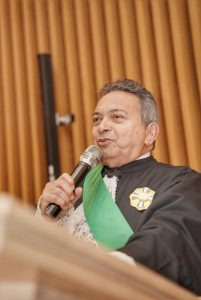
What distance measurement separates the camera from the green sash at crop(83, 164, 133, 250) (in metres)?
1.32

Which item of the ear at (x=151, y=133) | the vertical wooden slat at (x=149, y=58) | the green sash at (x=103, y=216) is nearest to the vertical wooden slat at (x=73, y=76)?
the vertical wooden slat at (x=149, y=58)

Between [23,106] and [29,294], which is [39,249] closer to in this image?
[29,294]

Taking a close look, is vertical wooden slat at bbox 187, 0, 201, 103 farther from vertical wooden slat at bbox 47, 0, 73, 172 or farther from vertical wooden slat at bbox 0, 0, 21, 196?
Answer: vertical wooden slat at bbox 0, 0, 21, 196

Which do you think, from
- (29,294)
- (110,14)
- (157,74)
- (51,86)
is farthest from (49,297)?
(110,14)

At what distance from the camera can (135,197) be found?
1.48m

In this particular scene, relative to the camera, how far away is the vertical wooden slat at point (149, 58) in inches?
84.6

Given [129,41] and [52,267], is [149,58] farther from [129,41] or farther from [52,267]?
[52,267]

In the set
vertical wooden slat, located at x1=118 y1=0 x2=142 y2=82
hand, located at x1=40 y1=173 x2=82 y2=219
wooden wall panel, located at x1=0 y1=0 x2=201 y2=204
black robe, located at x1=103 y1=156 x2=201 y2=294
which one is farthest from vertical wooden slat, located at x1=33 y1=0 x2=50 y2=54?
hand, located at x1=40 y1=173 x2=82 y2=219

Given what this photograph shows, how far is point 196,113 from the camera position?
2.13 meters

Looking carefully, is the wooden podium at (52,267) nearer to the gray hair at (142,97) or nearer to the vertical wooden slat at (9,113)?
the gray hair at (142,97)

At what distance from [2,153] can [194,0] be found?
1.26m

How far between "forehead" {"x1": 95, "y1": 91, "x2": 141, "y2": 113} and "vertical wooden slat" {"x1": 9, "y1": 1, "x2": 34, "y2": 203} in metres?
0.69

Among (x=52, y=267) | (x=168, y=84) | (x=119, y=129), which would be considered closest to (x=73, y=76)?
(x=168, y=84)

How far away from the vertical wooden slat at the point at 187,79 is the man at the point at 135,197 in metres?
0.36
